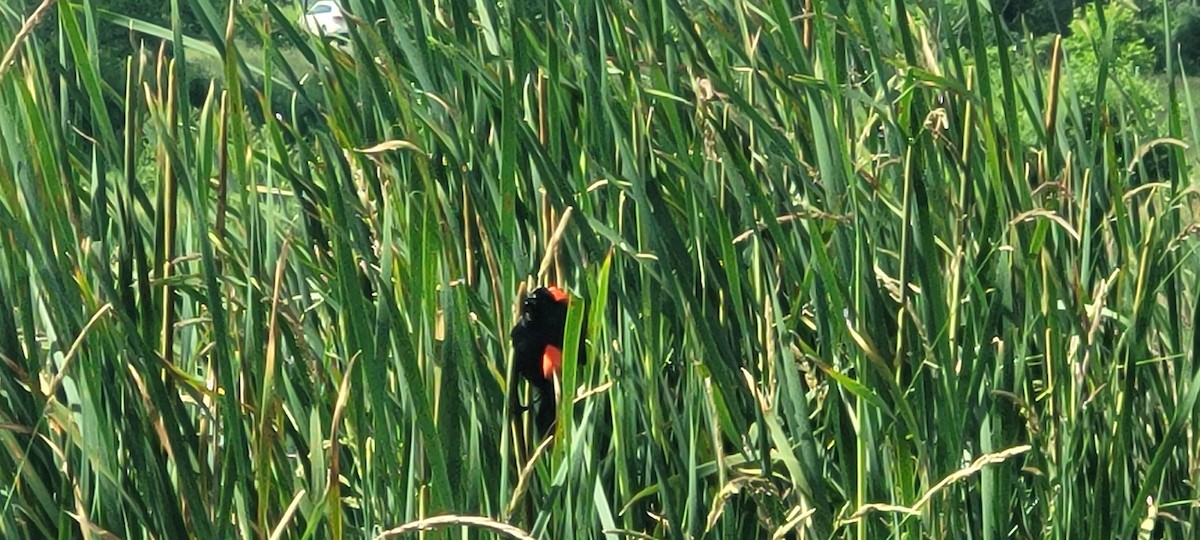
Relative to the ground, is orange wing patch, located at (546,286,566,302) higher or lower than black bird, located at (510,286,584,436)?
higher

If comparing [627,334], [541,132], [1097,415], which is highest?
[541,132]

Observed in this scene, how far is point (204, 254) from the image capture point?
663mm

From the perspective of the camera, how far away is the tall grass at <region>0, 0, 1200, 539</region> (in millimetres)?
715

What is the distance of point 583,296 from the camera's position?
0.84 m

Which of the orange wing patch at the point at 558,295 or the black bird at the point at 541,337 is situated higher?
the orange wing patch at the point at 558,295

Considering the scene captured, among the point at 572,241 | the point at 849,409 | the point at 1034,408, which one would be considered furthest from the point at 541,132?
the point at 1034,408

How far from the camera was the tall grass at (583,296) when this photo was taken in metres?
0.72

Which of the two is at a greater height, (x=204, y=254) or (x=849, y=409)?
(x=204, y=254)

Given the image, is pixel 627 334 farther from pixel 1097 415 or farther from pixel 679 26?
pixel 1097 415

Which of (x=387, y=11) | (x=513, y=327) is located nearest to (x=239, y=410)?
(x=513, y=327)

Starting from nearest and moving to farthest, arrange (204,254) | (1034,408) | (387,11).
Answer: (204,254) < (387,11) < (1034,408)

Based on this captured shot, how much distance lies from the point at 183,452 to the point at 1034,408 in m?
0.53

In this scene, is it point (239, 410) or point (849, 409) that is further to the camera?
point (849, 409)

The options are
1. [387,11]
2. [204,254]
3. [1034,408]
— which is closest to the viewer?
[204,254]
